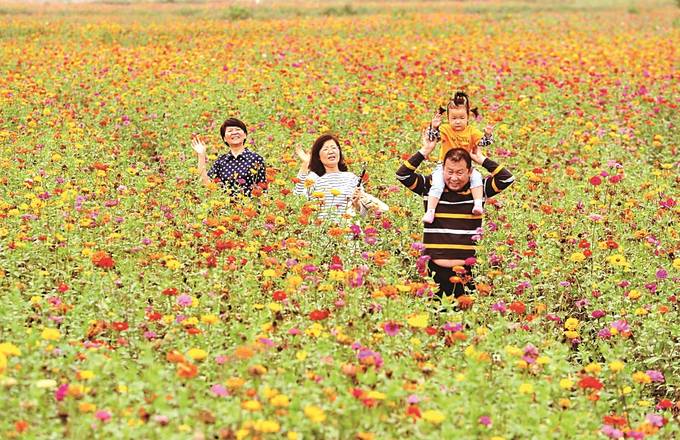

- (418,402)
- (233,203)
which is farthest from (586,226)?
(418,402)

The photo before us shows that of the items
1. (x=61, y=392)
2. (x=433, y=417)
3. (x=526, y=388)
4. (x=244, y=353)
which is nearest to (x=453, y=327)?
(x=526, y=388)

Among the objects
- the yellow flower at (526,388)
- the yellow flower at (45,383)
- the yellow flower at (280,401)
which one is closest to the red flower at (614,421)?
the yellow flower at (526,388)

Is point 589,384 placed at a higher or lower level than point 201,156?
lower

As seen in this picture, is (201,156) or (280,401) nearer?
(280,401)

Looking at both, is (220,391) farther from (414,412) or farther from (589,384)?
(589,384)

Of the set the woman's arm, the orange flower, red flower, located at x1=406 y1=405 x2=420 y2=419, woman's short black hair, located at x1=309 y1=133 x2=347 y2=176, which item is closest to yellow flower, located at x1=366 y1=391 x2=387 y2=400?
red flower, located at x1=406 y1=405 x2=420 y2=419

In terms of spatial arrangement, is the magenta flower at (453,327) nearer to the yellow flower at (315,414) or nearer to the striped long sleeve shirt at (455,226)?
the yellow flower at (315,414)

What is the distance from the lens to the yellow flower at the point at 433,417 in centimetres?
337

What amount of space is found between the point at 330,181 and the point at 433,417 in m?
3.53

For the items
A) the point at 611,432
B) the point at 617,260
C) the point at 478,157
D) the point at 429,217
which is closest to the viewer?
the point at 611,432

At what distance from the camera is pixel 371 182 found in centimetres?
803

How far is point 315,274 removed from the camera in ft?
17.0

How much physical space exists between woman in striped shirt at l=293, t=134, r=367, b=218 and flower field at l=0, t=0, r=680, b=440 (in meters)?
0.18

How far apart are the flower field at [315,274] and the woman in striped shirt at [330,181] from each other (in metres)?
0.18
